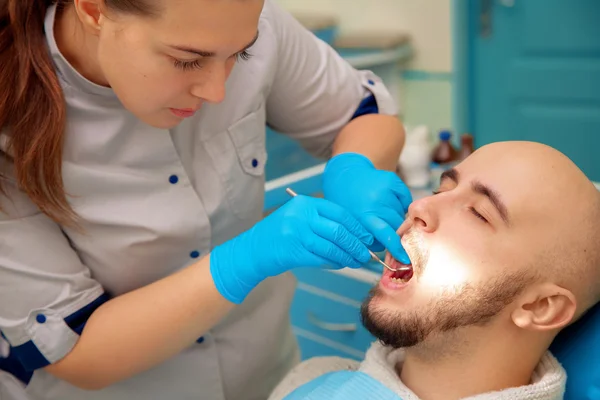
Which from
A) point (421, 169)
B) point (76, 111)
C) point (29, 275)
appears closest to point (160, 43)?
point (76, 111)

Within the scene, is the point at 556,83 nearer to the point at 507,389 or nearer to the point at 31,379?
the point at 507,389

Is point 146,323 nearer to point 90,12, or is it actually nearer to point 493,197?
point 90,12

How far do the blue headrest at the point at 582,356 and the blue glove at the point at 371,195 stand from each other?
15.6 inches

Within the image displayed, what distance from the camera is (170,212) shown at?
130 cm

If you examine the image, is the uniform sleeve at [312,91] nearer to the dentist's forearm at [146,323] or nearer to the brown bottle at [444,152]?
the dentist's forearm at [146,323]

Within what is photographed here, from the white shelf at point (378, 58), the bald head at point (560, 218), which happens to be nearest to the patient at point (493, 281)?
the bald head at point (560, 218)

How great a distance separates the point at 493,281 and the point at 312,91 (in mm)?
613

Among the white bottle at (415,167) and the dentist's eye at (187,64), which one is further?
the white bottle at (415,167)

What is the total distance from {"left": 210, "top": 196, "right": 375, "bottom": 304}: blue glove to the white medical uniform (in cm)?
18

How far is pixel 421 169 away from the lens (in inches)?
89.0

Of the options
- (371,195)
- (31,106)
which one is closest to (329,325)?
(371,195)

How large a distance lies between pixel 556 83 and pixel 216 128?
2.37 m

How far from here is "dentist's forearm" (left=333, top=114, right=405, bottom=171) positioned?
1534 millimetres

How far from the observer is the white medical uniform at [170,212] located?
1181 millimetres
